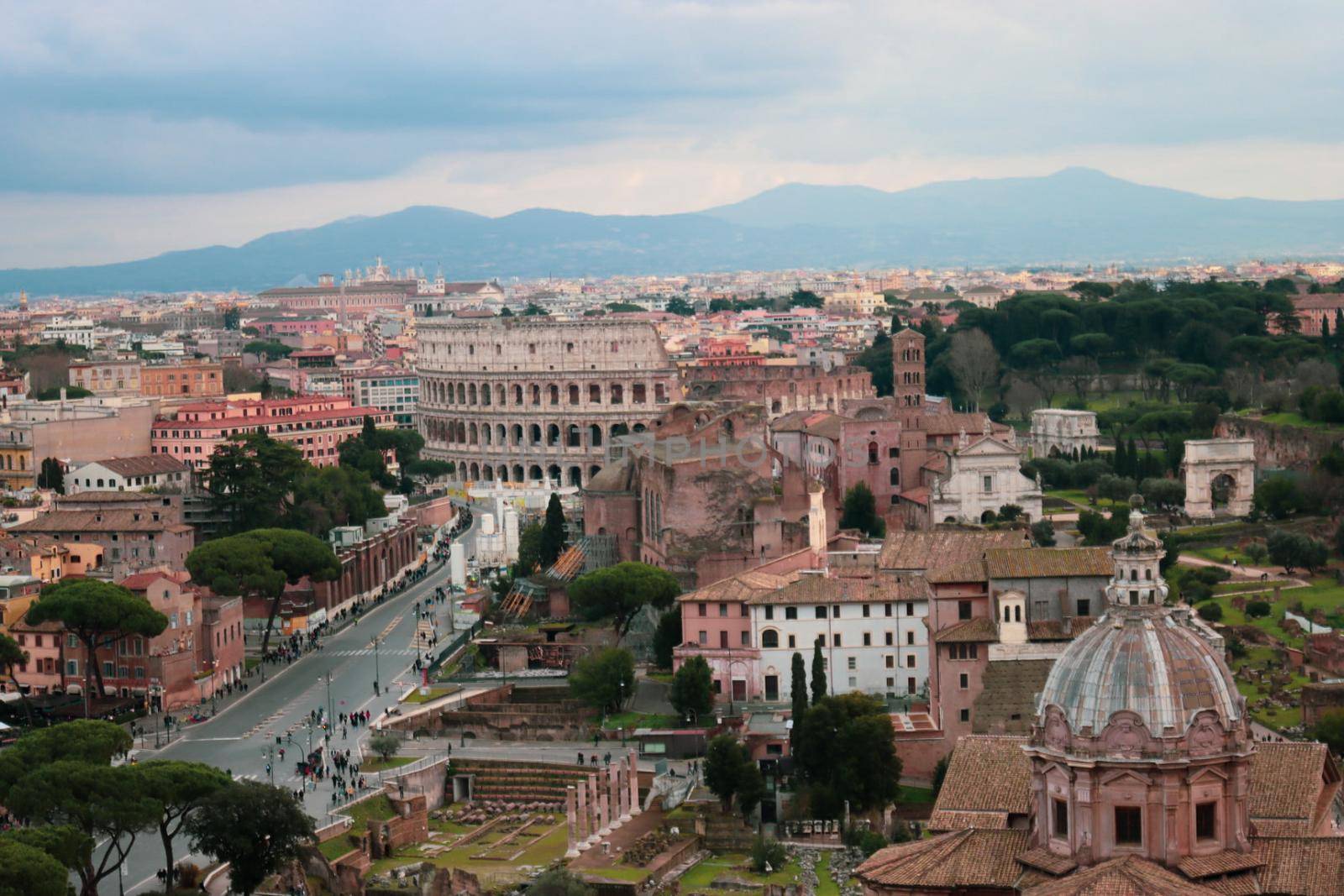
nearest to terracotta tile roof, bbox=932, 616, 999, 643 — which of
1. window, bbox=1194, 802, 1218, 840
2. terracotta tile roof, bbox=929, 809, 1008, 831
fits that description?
terracotta tile roof, bbox=929, 809, 1008, 831

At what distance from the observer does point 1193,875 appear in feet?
84.6

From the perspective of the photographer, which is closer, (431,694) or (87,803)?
(87,803)

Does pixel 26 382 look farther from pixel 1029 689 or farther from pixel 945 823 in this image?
pixel 945 823

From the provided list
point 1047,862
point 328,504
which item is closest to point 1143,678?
point 1047,862

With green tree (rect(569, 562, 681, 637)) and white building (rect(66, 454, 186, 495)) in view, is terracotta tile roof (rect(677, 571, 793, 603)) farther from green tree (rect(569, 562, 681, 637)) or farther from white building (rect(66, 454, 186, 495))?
white building (rect(66, 454, 186, 495))

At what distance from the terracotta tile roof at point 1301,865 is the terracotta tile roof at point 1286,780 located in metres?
1.50

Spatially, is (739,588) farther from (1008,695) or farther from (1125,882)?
(1125,882)

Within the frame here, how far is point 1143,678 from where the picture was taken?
26.2 meters

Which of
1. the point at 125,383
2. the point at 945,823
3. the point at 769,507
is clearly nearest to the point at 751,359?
the point at 125,383

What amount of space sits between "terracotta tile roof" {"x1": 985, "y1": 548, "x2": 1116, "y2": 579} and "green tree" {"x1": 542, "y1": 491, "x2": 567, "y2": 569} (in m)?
22.1

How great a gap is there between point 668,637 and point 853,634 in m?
5.05

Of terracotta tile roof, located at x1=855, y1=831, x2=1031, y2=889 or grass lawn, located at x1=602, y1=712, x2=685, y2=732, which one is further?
grass lawn, located at x1=602, y1=712, x2=685, y2=732

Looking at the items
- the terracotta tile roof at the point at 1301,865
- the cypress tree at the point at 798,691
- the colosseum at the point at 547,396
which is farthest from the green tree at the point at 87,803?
the colosseum at the point at 547,396

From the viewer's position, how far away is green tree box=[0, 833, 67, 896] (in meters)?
31.0
